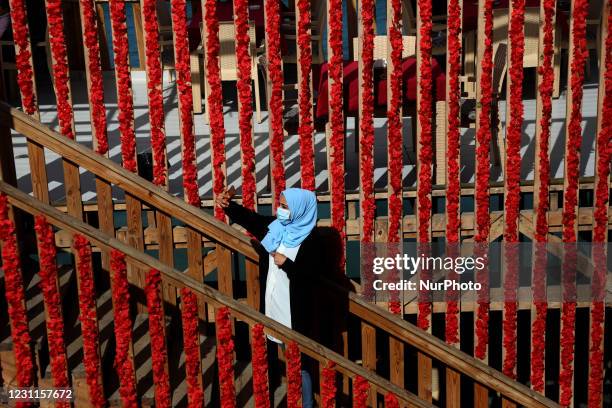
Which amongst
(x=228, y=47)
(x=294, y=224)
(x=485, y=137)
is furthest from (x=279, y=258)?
→ (x=228, y=47)

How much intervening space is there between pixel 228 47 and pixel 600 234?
130 inches

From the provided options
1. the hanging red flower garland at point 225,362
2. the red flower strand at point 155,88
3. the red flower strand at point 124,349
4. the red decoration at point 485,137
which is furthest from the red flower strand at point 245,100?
the red decoration at point 485,137

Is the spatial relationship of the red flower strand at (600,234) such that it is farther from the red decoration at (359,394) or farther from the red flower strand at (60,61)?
the red flower strand at (60,61)

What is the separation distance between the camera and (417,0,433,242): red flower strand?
4547 millimetres

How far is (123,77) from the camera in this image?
4539 millimetres

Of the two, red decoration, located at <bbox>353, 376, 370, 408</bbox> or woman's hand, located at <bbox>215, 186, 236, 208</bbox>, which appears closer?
woman's hand, located at <bbox>215, 186, 236, 208</bbox>

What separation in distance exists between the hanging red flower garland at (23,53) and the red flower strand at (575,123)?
256cm

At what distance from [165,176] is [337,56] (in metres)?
1.00

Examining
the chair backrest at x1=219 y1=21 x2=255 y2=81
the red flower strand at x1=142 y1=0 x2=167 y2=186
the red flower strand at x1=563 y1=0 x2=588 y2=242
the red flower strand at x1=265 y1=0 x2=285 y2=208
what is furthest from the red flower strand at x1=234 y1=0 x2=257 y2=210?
the chair backrest at x1=219 y1=21 x2=255 y2=81

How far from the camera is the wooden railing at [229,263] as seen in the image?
3863 millimetres

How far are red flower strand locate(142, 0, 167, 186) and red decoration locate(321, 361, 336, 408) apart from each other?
1241 millimetres

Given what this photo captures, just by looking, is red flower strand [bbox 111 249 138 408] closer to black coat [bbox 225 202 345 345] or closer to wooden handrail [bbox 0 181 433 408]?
wooden handrail [bbox 0 181 433 408]

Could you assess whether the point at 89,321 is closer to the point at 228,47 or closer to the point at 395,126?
the point at 395,126

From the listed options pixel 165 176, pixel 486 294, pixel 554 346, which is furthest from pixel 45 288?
pixel 554 346
